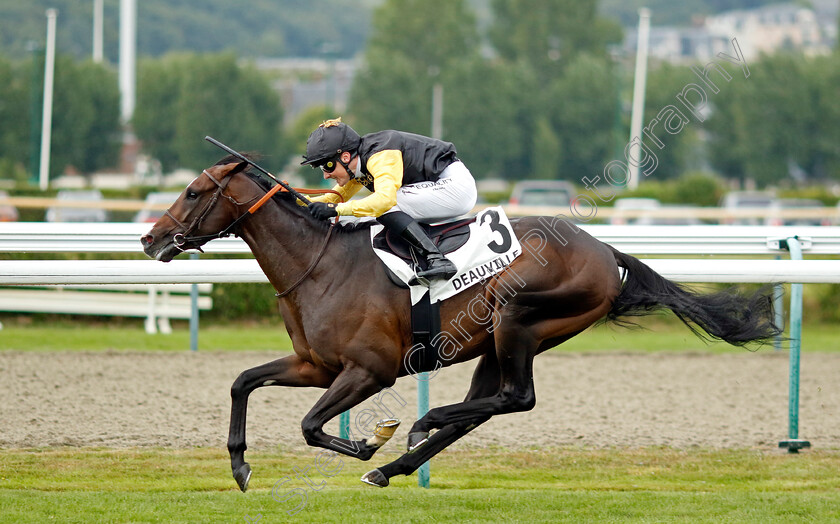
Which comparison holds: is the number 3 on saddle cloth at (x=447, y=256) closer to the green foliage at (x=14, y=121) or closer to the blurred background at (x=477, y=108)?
the blurred background at (x=477, y=108)

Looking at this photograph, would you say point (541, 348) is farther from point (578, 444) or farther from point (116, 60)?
→ point (116, 60)

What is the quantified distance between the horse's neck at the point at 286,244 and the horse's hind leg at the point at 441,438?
87 cm

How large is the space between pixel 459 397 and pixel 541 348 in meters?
2.56

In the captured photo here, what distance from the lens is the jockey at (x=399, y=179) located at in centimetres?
441

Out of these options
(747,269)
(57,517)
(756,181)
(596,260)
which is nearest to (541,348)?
(596,260)

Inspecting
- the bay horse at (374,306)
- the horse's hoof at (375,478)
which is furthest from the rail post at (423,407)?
the horse's hoof at (375,478)

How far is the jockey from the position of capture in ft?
14.5

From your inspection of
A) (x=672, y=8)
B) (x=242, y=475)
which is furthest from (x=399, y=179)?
(x=672, y=8)

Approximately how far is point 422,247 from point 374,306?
33 centimetres

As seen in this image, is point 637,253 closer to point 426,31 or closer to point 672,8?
point 426,31

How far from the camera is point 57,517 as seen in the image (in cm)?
431

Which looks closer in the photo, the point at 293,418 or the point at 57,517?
the point at 57,517

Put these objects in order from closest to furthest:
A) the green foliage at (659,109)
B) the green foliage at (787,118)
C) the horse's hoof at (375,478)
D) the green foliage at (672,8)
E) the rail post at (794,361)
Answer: the horse's hoof at (375,478) → the rail post at (794,361) → the green foliage at (787,118) → the green foliage at (659,109) → the green foliage at (672,8)

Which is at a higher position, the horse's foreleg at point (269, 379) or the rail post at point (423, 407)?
the horse's foreleg at point (269, 379)
